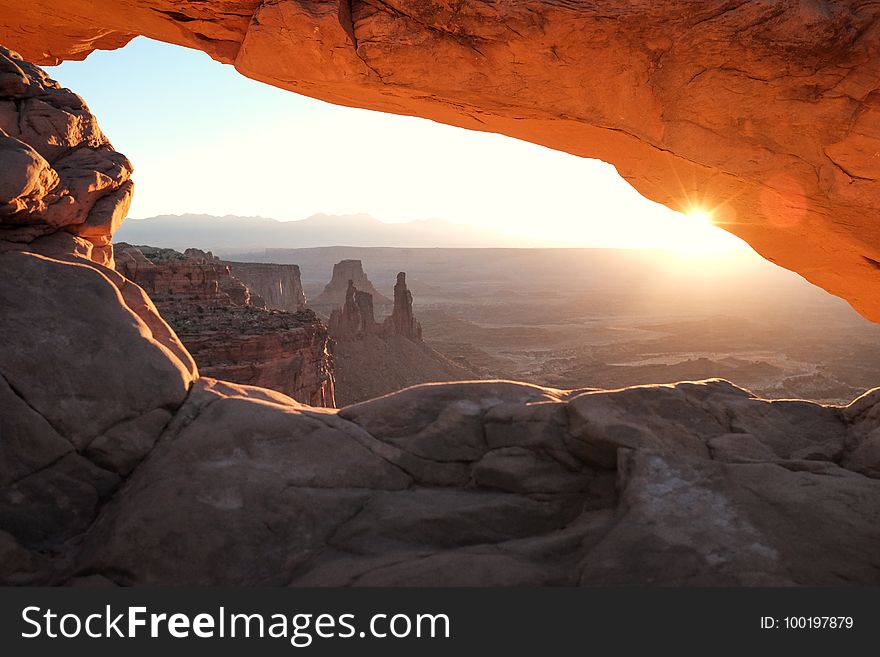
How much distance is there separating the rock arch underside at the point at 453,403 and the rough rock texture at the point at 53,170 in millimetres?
34

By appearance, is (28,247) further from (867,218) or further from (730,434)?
(867,218)

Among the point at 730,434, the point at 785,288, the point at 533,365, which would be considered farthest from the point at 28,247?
the point at 785,288

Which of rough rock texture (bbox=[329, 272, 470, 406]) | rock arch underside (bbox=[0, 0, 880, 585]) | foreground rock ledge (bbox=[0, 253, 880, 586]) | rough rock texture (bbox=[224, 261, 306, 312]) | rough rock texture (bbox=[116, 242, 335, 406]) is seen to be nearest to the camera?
foreground rock ledge (bbox=[0, 253, 880, 586])

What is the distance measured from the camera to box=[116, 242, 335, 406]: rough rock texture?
1992cm

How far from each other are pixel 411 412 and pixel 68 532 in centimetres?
322

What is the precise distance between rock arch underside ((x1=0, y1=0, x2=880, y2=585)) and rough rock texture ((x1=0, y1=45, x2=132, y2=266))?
3 centimetres

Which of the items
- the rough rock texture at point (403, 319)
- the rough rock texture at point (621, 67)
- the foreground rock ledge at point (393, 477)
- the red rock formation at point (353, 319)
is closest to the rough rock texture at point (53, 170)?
the foreground rock ledge at point (393, 477)

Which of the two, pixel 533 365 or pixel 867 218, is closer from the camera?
pixel 867 218

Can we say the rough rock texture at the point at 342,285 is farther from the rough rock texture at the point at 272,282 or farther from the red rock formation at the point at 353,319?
the red rock formation at the point at 353,319

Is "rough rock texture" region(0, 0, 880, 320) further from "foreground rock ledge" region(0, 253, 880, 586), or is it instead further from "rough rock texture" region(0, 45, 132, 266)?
"foreground rock ledge" region(0, 253, 880, 586)

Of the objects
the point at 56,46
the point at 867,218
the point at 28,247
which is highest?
the point at 56,46

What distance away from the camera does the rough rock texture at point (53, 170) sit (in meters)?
6.21

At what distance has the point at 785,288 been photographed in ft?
433

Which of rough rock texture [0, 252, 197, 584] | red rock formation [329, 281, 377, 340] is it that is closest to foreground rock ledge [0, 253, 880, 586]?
rough rock texture [0, 252, 197, 584]
